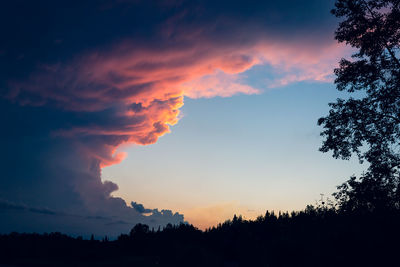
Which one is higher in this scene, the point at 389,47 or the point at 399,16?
the point at 399,16

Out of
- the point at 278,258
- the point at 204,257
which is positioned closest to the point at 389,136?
the point at 278,258

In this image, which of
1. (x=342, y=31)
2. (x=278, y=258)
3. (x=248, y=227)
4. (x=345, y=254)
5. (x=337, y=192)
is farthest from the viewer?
(x=248, y=227)

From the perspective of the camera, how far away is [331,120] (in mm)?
17359

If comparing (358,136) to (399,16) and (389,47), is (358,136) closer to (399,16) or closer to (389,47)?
(389,47)

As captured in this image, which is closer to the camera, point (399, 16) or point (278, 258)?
point (399, 16)

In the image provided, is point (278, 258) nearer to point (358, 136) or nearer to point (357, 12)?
point (358, 136)

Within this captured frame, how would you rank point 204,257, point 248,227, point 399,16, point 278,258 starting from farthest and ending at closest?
point 248,227, point 204,257, point 278,258, point 399,16

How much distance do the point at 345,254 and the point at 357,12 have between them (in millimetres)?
16376

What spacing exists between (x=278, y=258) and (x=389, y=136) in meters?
21.0

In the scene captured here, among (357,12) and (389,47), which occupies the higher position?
(357,12)

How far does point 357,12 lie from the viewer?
1769cm

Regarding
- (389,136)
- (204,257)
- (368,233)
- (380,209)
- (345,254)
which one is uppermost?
(389,136)

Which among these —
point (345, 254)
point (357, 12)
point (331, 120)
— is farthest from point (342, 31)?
point (345, 254)

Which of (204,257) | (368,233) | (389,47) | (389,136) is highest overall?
(389,47)
